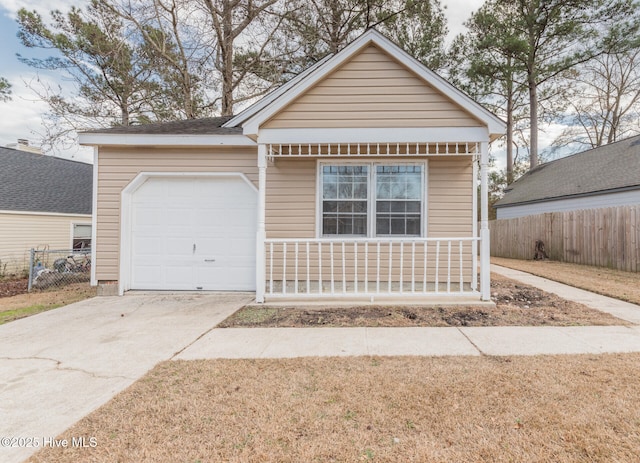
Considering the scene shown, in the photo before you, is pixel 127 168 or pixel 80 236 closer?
pixel 127 168

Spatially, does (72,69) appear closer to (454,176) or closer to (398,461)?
(454,176)

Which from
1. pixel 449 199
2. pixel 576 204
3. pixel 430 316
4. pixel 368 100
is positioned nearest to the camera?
pixel 430 316

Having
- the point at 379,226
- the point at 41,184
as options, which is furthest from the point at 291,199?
the point at 41,184

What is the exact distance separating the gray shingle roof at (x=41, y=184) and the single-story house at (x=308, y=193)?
1056 centimetres

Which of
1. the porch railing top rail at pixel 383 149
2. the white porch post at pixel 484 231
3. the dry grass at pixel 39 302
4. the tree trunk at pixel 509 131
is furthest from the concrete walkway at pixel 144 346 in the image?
the tree trunk at pixel 509 131

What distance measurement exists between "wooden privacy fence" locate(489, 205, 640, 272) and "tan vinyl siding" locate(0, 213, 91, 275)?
68.2ft

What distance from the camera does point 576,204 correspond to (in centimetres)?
1370

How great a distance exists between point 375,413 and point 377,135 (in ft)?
14.6

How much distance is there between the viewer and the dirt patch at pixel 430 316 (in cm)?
463

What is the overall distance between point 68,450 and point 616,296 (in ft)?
27.2

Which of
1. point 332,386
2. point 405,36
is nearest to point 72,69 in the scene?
point 405,36

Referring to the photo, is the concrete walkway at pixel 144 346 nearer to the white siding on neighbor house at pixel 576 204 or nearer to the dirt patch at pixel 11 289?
the dirt patch at pixel 11 289

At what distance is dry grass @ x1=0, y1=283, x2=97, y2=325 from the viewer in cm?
550

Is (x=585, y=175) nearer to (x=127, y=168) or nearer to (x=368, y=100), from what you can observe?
(x=368, y=100)
